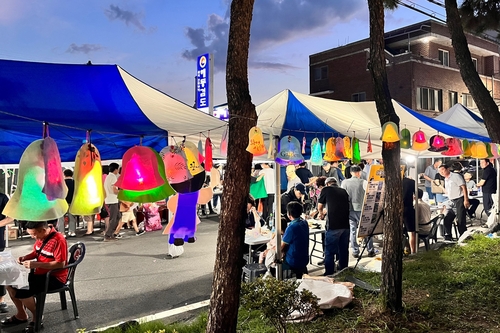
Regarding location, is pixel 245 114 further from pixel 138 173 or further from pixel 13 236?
pixel 13 236

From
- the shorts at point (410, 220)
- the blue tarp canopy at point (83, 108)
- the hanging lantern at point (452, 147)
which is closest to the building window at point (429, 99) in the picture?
the hanging lantern at point (452, 147)

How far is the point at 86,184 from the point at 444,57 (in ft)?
95.7

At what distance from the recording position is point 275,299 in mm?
2945

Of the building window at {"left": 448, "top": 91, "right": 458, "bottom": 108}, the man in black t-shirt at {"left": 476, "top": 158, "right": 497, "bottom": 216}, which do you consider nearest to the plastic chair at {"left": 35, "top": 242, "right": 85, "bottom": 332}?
the man in black t-shirt at {"left": 476, "top": 158, "right": 497, "bottom": 216}

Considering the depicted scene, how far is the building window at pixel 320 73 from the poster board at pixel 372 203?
24694 millimetres

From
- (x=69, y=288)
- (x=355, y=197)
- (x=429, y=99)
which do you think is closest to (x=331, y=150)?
(x=355, y=197)

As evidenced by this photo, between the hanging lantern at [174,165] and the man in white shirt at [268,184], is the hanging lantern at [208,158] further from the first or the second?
the man in white shirt at [268,184]

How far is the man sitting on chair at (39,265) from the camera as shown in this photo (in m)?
4.31

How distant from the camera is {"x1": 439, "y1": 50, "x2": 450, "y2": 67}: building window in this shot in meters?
26.6

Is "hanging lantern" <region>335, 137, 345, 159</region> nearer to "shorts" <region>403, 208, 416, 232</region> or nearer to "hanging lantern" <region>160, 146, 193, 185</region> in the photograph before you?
"shorts" <region>403, 208, 416, 232</region>

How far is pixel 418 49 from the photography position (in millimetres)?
25812

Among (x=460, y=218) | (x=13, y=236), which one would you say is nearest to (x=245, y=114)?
(x=460, y=218)

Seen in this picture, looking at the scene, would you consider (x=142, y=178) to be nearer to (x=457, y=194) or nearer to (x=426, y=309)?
(x=426, y=309)

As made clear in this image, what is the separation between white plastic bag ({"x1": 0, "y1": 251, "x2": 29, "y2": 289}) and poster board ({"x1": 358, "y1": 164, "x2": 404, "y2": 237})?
15.4ft
